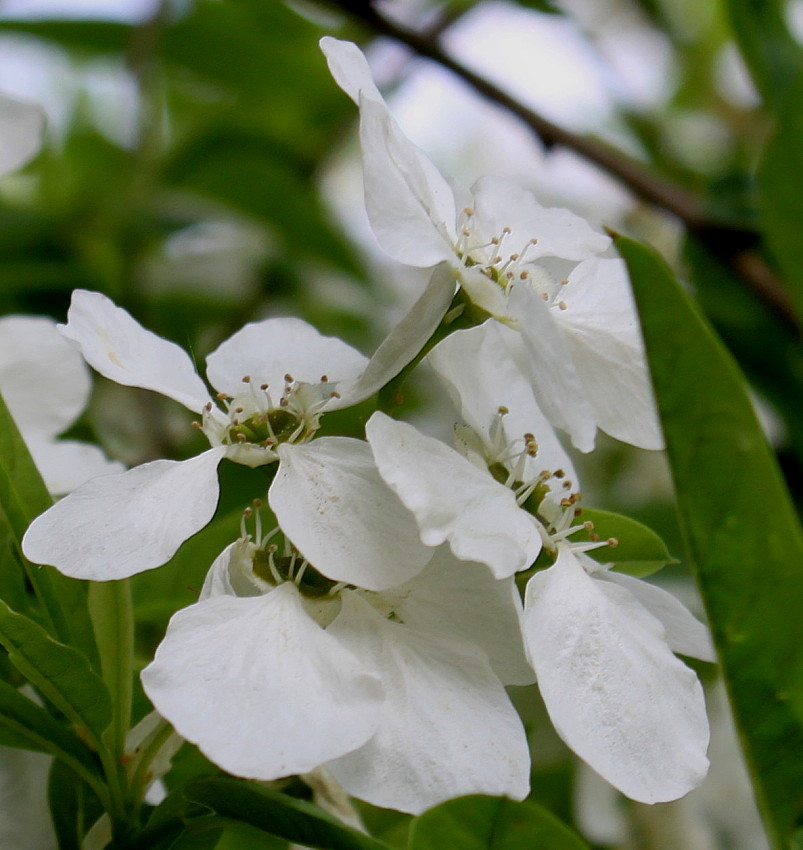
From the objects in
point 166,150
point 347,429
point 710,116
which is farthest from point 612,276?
point 710,116

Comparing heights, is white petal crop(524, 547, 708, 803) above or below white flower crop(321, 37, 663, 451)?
below

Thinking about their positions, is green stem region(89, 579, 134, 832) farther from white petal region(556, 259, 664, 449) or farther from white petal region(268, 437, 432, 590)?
white petal region(556, 259, 664, 449)

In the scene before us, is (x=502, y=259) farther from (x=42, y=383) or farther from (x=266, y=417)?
(x=42, y=383)

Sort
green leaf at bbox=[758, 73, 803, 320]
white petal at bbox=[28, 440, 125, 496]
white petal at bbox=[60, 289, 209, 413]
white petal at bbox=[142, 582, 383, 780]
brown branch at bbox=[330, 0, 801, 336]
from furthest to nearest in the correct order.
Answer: brown branch at bbox=[330, 0, 801, 336], green leaf at bbox=[758, 73, 803, 320], white petal at bbox=[28, 440, 125, 496], white petal at bbox=[60, 289, 209, 413], white petal at bbox=[142, 582, 383, 780]

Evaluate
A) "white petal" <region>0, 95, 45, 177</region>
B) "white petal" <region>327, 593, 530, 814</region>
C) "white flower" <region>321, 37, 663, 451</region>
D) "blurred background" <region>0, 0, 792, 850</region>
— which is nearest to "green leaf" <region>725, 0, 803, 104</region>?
"blurred background" <region>0, 0, 792, 850</region>

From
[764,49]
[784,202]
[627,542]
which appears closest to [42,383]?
[627,542]

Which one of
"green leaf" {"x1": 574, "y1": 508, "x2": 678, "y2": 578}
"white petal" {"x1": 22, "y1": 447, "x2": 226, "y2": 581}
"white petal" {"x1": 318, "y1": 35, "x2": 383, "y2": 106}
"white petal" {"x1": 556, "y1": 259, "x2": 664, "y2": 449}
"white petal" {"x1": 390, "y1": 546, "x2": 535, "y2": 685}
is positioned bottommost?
"white petal" {"x1": 22, "y1": 447, "x2": 226, "y2": 581}
